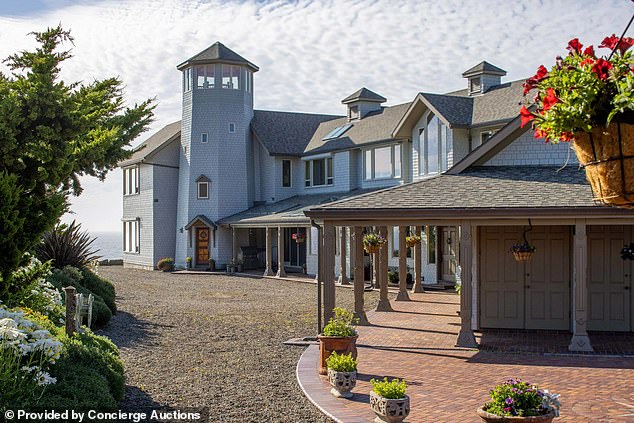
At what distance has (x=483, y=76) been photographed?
28.8 metres

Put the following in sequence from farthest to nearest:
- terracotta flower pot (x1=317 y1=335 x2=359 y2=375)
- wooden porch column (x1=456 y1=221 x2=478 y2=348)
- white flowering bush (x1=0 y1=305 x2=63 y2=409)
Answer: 1. wooden porch column (x1=456 y1=221 x2=478 y2=348)
2. terracotta flower pot (x1=317 y1=335 x2=359 y2=375)
3. white flowering bush (x1=0 y1=305 x2=63 y2=409)

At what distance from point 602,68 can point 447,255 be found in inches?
920

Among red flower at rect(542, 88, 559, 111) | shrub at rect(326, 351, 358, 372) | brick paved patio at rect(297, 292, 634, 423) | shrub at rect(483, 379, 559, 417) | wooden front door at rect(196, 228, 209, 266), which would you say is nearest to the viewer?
red flower at rect(542, 88, 559, 111)

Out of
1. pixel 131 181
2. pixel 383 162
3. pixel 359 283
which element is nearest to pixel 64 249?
pixel 359 283

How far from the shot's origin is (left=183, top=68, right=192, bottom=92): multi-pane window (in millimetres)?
37469

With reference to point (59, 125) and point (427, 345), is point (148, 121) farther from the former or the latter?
point (427, 345)

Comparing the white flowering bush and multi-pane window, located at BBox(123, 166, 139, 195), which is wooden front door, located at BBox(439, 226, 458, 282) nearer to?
the white flowering bush

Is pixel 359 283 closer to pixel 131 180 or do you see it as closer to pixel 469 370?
pixel 469 370

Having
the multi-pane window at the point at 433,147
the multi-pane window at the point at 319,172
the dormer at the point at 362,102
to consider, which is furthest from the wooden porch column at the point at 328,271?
the dormer at the point at 362,102

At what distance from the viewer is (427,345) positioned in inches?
552

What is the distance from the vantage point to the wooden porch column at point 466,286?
13.5m

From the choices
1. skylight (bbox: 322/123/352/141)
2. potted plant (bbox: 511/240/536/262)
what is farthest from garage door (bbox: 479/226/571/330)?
skylight (bbox: 322/123/352/141)

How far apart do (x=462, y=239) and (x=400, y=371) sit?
3.18m

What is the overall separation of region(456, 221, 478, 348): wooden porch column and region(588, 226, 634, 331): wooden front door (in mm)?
3543
